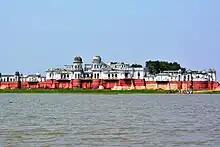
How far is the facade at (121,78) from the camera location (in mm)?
117375

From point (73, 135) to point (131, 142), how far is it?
277 cm

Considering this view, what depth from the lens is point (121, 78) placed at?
118 metres

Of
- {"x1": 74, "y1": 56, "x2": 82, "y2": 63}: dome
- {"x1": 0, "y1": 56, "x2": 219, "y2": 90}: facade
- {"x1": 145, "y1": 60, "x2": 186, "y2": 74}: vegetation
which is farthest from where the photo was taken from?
{"x1": 145, "y1": 60, "x2": 186, "y2": 74}: vegetation

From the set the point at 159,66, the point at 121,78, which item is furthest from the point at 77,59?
the point at 159,66

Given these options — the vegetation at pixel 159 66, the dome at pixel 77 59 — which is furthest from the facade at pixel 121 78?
the vegetation at pixel 159 66

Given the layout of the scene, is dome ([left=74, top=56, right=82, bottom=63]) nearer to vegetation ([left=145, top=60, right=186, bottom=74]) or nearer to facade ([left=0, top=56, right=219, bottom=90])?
facade ([left=0, top=56, right=219, bottom=90])

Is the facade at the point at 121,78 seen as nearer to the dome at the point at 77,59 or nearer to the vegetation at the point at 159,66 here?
the dome at the point at 77,59

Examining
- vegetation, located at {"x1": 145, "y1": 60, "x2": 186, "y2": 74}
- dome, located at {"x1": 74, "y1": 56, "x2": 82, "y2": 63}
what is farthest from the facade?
vegetation, located at {"x1": 145, "y1": 60, "x2": 186, "y2": 74}

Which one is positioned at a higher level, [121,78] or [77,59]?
[77,59]

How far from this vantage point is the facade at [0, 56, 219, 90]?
385 feet

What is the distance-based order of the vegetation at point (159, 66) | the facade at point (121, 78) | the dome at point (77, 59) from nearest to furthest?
1. the facade at point (121, 78)
2. the dome at point (77, 59)
3. the vegetation at point (159, 66)

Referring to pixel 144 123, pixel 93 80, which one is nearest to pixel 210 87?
pixel 93 80

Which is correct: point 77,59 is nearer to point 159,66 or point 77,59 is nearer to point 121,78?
point 121,78

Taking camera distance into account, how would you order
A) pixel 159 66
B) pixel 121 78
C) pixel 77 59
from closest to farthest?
pixel 121 78, pixel 77 59, pixel 159 66
